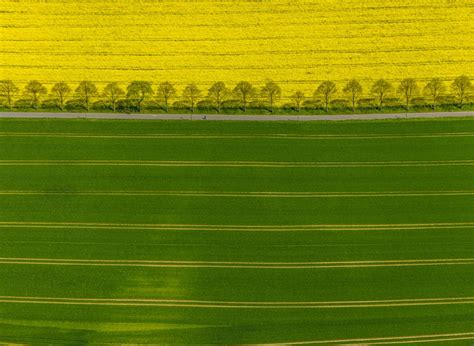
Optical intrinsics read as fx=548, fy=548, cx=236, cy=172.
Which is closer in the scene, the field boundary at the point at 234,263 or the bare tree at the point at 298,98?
the field boundary at the point at 234,263

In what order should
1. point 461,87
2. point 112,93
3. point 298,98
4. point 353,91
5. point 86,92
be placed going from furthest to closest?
point 298,98 → point 353,91 → point 86,92 → point 112,93 → point 461,87

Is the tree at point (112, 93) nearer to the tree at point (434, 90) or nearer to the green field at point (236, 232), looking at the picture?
the green field at point (236, 232)

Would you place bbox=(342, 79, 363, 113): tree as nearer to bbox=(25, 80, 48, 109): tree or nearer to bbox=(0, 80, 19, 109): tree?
bbox=(25, 80, 48, 109): tree

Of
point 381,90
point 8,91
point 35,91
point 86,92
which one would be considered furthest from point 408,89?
point 8,91

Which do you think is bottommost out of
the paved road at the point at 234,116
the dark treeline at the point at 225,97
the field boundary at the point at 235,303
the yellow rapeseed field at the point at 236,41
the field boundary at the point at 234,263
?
the field boundary at the point at 235,303

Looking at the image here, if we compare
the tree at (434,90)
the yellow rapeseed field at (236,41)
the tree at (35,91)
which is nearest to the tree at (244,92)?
the yellow rapeseed field at (236,41)

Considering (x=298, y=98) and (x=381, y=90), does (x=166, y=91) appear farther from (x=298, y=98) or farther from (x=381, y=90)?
(x=381, y=90)

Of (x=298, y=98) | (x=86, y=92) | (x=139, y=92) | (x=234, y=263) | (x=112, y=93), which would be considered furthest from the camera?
(x=139, y=92)
